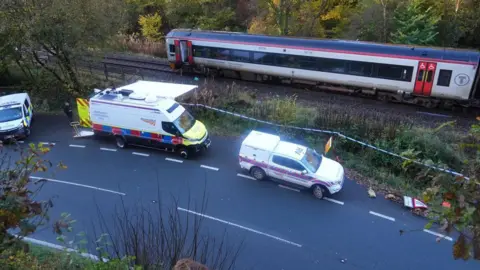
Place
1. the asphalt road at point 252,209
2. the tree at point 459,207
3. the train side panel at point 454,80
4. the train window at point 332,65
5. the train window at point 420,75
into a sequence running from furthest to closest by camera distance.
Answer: the train window at point 332,65
the train window at point 420,75
the train side panel at point 454,80
the asphalt road at point 252,209
the tree at point 459,207

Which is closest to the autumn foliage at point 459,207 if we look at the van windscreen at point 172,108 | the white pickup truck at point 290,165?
the white pickup truck at point 290,165

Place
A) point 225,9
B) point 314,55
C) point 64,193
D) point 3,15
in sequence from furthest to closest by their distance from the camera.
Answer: point 225,9
point 314,55
point 3,15
point 64,193

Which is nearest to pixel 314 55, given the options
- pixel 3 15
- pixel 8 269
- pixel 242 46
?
pixel 242 46

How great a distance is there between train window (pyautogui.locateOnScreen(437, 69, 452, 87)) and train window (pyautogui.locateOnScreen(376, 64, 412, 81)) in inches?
47.2

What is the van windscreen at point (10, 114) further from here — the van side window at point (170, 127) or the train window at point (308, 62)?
the train window at point (308, 62)

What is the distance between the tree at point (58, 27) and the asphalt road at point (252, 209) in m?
5.47

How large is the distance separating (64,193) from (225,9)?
25631mm

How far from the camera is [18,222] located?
4266mm

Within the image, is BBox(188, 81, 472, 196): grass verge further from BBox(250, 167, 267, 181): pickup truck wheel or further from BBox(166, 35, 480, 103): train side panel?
BBox(250, 167, 267, 181): pickup truck wheel

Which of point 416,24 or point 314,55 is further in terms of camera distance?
point 416,24

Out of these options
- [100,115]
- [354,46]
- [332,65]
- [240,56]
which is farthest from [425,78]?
[100,115]

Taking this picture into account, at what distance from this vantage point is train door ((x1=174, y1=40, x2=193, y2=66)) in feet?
74.1

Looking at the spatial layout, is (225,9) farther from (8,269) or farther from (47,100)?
(8,269)

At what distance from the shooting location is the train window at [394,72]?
17094 millimetres
